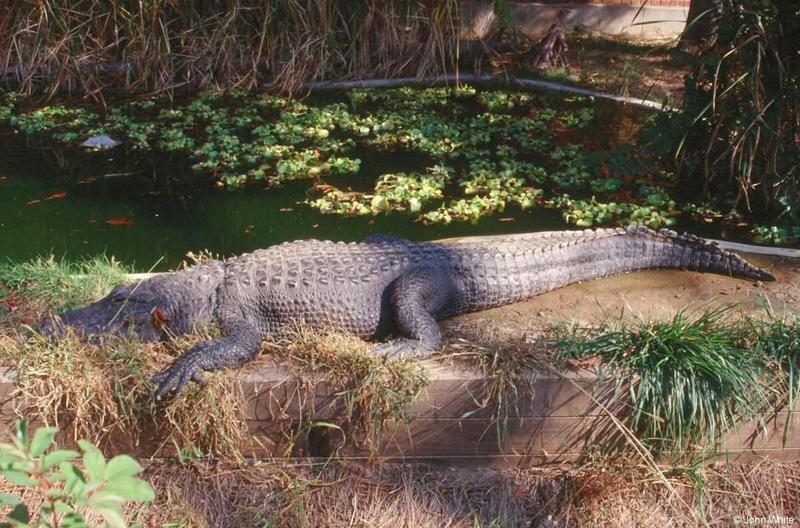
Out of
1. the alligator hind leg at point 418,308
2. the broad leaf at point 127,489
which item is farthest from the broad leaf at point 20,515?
the alligator hind leg at point 418,308

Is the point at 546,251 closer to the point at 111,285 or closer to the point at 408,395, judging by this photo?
the point at 408,395

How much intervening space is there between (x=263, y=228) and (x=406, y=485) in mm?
3047

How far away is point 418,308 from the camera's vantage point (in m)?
3.99

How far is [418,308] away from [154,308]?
4.35 feet

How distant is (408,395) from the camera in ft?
10.7

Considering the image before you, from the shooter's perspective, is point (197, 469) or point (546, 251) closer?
point (197, 469)

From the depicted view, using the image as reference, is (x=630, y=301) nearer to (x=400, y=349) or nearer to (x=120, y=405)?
(x=400, y=349)

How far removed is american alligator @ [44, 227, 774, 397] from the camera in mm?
3879

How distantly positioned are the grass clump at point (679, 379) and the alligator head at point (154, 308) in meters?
1.85

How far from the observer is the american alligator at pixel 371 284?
3879 millimetres

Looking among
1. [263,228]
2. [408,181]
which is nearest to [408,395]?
[263,228]

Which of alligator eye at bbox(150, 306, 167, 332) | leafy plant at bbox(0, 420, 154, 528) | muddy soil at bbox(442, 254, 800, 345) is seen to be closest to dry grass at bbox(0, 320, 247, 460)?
alligator eye at bbox(150, 306, 167, 332)

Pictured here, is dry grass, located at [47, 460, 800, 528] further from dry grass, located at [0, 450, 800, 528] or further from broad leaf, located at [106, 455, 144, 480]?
broad leaf, located at [106, 455, 144, 480]

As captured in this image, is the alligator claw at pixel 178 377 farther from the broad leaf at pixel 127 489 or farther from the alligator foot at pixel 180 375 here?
the broad leaf at pixel 127 489
